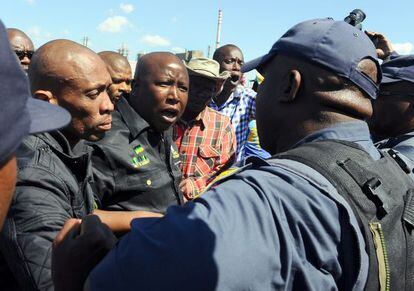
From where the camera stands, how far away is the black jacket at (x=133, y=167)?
9.43ft

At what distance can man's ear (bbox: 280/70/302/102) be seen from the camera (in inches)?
66.0

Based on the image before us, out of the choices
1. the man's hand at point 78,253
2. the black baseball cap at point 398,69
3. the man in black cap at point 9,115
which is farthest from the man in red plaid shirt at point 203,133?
the man in black cap at point 9,115

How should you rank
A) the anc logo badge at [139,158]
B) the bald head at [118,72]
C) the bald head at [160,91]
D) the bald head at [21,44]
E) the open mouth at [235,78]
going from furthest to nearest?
the open mouth at [235,78] < the bald head at [21,44] < the bald head at [118,72] < the bald head at [160,91] < the anc logo badge at [139,158]

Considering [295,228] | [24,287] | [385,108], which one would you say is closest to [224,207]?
[295,228]

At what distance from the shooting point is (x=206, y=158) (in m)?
4.43

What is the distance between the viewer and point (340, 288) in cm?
127

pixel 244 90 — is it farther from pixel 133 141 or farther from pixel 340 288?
pixel 340 288

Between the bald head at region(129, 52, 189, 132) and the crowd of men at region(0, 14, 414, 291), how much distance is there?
1.70 ft

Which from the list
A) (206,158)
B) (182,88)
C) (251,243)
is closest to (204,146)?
(206,158)

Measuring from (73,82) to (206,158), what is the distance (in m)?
2.19

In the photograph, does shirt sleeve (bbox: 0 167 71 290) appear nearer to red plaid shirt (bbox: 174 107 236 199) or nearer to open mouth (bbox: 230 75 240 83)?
red plaid shirt (bbox: 174 107 236 199)

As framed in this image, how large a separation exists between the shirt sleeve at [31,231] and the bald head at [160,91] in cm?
159

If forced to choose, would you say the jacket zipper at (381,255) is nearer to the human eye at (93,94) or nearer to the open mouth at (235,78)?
the human eye at (93,94)

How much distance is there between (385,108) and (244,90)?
3031mm
